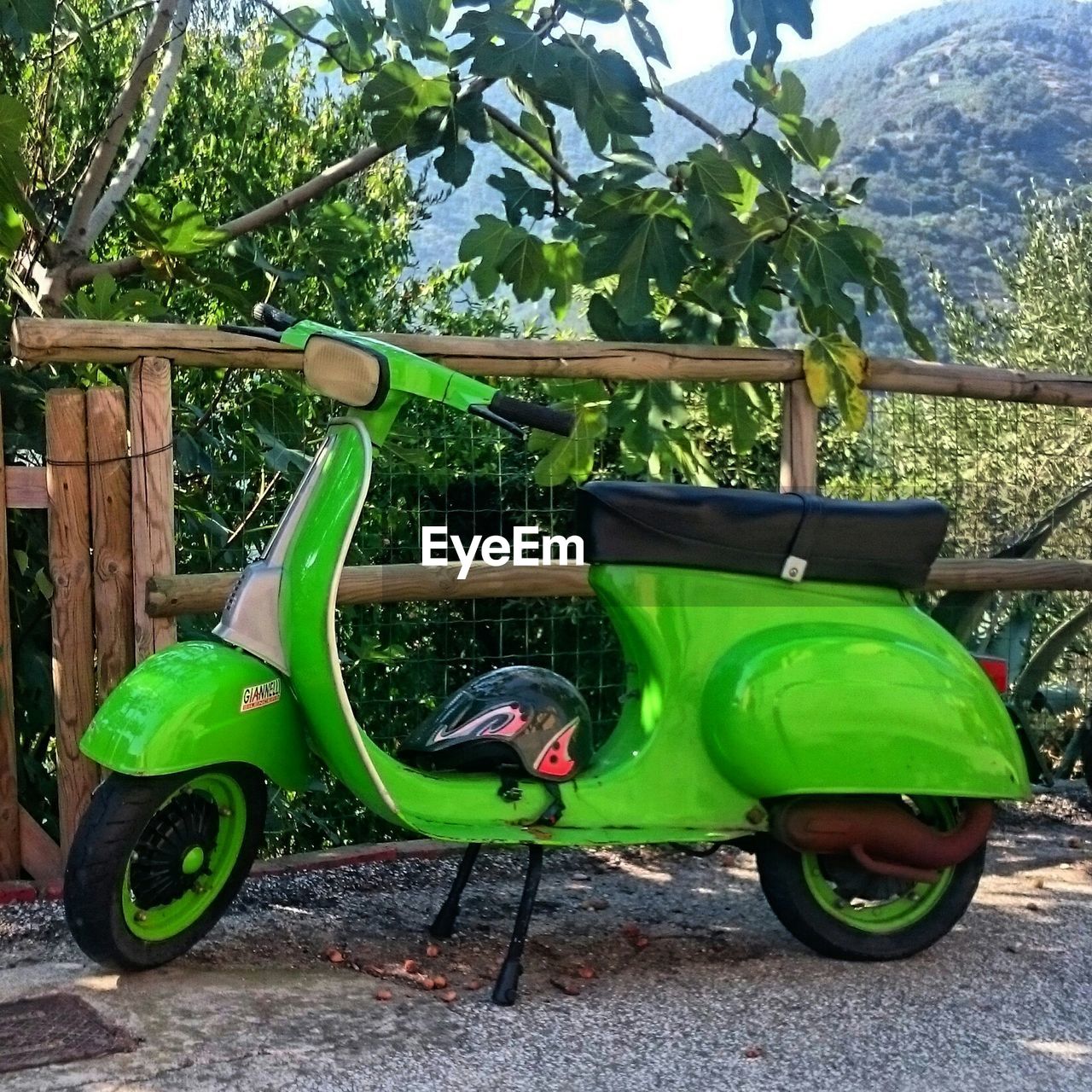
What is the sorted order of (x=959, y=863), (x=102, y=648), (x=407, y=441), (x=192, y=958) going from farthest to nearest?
(x=407, y=441) → (x=102, y=648) → (x=959, y=863) → (x=192, y=958)

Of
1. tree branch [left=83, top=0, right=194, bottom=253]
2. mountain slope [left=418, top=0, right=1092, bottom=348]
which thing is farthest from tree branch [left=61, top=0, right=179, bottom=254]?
mountain slope [left=418, top=0, right=1092, bottom=348]

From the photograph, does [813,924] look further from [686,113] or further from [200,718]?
[686,113]

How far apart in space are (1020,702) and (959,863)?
2.13m

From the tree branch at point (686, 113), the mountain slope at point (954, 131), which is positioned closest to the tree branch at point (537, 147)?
the tree branch at point (686, 113)

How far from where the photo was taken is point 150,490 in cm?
333

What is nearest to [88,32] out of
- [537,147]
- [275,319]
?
[537,147]

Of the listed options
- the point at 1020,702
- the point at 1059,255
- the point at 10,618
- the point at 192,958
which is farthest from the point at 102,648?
the point at 1059,255

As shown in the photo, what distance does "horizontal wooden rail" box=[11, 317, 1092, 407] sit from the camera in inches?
126

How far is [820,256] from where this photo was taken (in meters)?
3.60

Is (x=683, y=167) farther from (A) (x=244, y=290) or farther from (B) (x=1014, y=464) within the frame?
(B) (x=1014, y=464)

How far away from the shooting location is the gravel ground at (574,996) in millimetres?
2389

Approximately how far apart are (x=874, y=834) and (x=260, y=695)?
1256mm

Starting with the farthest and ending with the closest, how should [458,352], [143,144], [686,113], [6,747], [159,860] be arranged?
[143,144]
[686,113]
[458,352]
[6,747]
[159,860]

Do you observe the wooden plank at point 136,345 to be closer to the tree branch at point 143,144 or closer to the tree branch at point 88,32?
the tree branch at point 143,144
